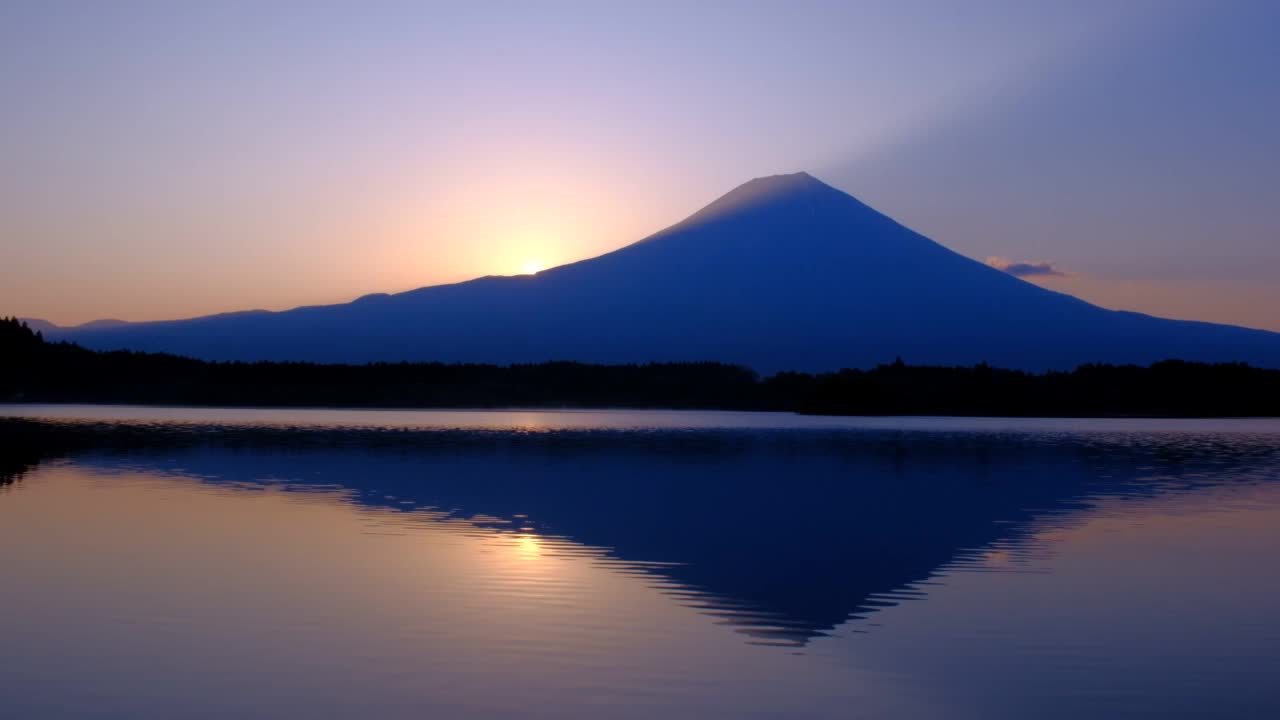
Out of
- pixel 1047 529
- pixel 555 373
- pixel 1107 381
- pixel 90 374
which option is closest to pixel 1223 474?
pixel 1047 529

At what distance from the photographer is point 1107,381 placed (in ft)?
465

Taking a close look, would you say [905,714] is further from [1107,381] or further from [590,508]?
[1107,381]

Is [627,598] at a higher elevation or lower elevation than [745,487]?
lower

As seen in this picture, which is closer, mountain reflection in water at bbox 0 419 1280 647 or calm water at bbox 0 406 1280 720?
calm water at bbox 0 406 1280 720

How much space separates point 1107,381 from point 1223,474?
4233 inches

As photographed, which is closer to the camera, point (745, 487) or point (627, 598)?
point (627, 598)

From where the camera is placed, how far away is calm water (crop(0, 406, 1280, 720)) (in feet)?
35.7

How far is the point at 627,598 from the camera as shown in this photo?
15.6 meters

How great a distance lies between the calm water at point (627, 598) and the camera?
35.7ft

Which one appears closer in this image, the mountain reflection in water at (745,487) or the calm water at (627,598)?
the calm water at (627,598)

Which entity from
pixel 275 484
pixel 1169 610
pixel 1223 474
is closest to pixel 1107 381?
pixel 1223 474

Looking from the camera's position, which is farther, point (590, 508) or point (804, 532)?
point (590, 508)

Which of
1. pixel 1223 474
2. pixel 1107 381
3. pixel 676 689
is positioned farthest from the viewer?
pixel 1107 381

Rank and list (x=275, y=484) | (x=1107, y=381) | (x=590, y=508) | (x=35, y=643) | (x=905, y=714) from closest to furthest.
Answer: (x=905, y=714)
(x=35, y=643)
(x=590, y=508)
(x=275, y=484)
(x=1107, y=381)
